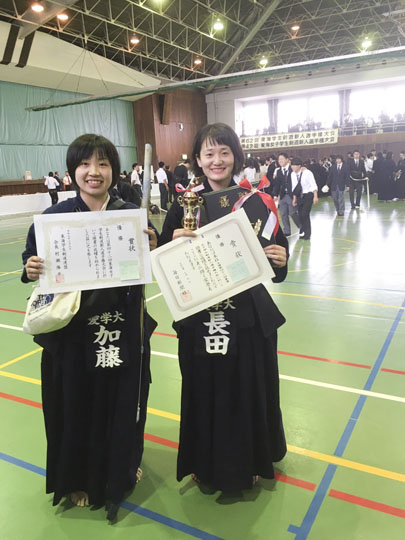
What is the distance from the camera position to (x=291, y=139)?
2409cm

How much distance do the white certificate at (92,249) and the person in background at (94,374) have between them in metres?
0.11

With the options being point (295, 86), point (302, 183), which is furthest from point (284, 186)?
point (295, 86)

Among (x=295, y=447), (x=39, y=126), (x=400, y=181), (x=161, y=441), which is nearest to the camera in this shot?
(x=295, y=447)

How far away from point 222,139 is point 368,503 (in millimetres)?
1854

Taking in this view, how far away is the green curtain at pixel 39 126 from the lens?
17828 mm

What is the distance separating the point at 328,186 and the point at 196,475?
10.6 meters

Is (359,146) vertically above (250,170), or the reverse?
(359,146)

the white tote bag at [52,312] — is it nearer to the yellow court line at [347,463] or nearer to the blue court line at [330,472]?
the blue court line at [330,472]

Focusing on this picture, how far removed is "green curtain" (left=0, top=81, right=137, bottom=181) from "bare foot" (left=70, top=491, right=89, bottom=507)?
18276 millimetres

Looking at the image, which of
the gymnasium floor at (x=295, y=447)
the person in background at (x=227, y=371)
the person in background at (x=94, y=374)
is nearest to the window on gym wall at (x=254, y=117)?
the gymnasium floor at (x=295, y=447)

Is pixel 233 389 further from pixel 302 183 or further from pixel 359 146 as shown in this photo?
pixel 359 146

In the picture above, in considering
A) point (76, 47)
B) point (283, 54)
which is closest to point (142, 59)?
point (76, 47)

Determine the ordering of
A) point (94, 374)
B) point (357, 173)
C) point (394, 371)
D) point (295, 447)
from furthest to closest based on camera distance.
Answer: point (357, 173)
point (394, 371)
point (295, 447)
point (94, 374)

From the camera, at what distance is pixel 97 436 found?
195 centimetres
